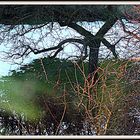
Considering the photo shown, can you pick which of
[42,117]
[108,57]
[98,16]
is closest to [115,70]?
[108,57]

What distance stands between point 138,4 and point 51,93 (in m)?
0.66

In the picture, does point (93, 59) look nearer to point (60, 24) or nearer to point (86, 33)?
point (86, 33)

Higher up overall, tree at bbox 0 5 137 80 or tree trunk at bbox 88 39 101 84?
tree at bbox 0 5 137 80

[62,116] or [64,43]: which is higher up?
[64,43]

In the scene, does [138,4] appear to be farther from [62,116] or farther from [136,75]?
[62,116]

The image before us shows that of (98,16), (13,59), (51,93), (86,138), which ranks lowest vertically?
(86,138)

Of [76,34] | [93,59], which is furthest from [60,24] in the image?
[93,59]

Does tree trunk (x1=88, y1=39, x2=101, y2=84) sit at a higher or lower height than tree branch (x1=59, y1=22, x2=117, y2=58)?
lower

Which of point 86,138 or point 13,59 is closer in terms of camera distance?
point 86,138

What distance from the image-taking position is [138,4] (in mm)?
2209

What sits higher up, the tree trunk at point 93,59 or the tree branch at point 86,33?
the tree branch at point 86,33

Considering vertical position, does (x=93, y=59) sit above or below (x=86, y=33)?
below

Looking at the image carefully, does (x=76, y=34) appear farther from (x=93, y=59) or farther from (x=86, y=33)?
(x=93, y=59)

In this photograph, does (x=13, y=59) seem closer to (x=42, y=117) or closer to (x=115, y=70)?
(x=42, y=117)
